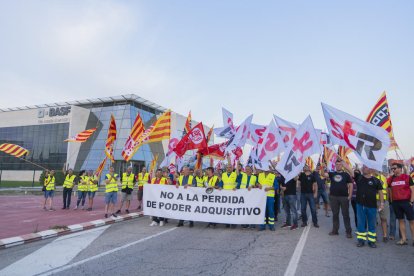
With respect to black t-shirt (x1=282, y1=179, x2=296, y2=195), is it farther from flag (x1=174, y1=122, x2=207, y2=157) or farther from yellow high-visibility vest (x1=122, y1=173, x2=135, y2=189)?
yellow high-visibility vest (x1=122, y1=173, x2=135, y2=189)

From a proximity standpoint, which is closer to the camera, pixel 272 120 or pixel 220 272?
pixel 220 272

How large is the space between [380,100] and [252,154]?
17.1 ft

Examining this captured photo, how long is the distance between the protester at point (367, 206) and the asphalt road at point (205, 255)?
32 cm

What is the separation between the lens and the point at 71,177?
14734 mm

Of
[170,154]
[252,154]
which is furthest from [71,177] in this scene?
[252,154]

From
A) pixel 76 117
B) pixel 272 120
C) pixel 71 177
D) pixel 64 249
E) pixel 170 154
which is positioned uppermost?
pixel 76 117

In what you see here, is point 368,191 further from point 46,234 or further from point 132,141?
point 132,141

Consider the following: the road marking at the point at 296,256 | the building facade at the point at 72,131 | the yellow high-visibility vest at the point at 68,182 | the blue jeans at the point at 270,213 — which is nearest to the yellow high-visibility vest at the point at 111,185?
the yellow high-visibility vest at the point at 68,182

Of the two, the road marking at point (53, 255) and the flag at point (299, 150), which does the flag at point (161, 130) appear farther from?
the flag at point (299, 150)

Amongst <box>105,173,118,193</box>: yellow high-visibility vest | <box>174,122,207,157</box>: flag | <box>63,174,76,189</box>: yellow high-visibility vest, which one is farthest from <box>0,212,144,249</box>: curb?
<box>63,174,76,189</box>: yellow high-visibility vest

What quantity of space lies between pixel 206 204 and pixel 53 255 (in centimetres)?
460

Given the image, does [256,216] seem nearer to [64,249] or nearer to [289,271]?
[289,271]

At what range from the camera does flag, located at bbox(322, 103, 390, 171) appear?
23.0 feet

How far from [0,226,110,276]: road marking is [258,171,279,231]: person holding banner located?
483cm
